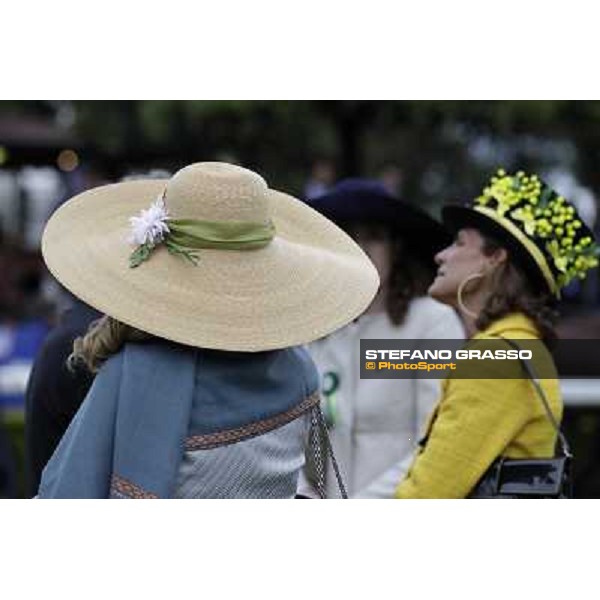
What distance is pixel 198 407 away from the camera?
1.69 metres

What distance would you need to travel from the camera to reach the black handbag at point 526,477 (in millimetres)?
2240

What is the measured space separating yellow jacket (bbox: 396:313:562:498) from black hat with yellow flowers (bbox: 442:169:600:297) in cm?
27

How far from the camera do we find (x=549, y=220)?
253 cm

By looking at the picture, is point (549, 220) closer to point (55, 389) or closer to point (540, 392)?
point (540, 392)

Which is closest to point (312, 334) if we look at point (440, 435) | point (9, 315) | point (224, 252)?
point (224, 252)

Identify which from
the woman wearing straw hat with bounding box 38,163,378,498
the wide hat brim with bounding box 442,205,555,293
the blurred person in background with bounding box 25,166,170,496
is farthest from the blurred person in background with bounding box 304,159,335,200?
the woman wearing straw hat with bounding box 38,163,378,498

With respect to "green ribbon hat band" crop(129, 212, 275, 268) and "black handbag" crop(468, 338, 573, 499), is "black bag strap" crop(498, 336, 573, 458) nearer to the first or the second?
"black handbag" crop(468, 338, 573, 499)

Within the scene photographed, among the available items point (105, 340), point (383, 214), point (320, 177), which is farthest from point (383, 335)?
point (105, 340)

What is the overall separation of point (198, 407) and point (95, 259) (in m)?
0.34

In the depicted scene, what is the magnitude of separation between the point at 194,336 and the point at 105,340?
0.44ft

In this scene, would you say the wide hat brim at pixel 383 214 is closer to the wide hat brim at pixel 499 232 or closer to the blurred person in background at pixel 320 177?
the wide hat brim at pixel 499 232

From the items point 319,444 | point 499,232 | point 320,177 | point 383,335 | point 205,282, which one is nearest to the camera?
point 205,282

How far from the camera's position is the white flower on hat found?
71.4 inches

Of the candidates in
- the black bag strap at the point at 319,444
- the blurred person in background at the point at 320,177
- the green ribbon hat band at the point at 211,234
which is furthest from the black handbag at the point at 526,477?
the blurred person in background at the point at 320,177
